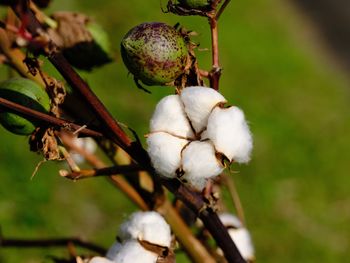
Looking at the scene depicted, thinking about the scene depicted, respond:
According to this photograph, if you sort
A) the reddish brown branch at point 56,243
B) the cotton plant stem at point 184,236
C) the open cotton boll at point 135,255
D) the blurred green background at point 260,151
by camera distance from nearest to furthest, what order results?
the open cotton boll at point 135,255 → the cotton plant stem at point 184,236 → the reddish brown branch at point 56,243 → the blurred green background at point 260,151

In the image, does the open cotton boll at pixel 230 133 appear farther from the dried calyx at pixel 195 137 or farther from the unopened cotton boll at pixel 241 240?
the unopened cotton boll at pixel 241 240

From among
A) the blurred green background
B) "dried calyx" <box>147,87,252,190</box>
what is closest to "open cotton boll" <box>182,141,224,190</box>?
"dried calyx" <box>147,87,252,190</box>

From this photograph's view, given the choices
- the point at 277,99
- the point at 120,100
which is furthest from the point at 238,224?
the point at 277,99

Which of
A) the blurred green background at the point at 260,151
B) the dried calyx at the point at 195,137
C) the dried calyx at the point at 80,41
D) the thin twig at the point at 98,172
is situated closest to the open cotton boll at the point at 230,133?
the dried calyx at the point at 195,137

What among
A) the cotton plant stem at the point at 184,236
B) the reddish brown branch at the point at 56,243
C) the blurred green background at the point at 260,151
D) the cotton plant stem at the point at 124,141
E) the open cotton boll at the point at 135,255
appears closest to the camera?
the cotton plant stem at the point at 124,141

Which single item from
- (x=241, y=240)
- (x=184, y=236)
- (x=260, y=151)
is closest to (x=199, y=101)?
(x=184, y=236)

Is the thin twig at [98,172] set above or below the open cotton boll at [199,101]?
below
